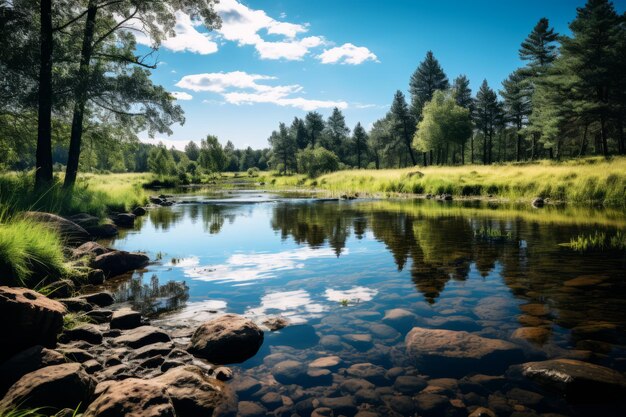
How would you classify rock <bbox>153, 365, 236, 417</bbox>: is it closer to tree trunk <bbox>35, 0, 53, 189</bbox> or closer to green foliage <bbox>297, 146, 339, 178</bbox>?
tree trunk <bbox>35, 0, 53, 189</bbox>

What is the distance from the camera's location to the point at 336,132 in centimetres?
10269

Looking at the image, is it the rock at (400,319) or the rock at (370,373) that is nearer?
the rock at (370,373)

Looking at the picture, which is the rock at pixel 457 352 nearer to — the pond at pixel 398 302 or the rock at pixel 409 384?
the pond at pixel 398 302

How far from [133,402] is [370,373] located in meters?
2.73

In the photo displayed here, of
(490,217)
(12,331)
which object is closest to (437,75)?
(490,217)

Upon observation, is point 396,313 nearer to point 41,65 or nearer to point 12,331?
point 12,331

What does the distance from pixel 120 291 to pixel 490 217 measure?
649 inches

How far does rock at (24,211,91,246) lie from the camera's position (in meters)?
10.0

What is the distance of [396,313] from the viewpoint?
6844mm

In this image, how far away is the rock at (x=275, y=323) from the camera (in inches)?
253

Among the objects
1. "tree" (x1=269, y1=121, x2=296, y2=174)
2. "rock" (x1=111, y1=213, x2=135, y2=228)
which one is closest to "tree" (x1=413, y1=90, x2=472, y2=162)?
"tree" (x1=269, y1=121, x2=296, y2=174)

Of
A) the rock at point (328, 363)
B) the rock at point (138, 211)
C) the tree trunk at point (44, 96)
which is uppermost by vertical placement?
the tree trunk at point (44, 96)

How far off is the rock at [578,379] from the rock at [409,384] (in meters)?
1.26

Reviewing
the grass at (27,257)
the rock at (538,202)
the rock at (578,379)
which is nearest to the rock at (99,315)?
the grass at (27,257)
